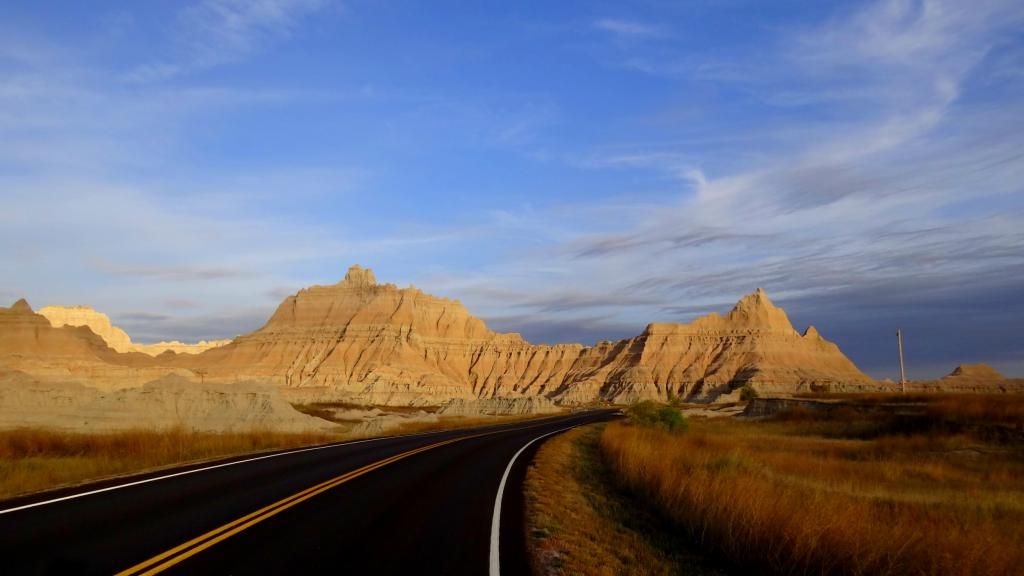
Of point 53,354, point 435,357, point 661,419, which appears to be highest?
point 435,357

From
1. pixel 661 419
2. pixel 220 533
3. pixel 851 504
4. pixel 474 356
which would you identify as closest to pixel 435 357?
pixel 474 356

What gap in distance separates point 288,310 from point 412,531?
522 ft

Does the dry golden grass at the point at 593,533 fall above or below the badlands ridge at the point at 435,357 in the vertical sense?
below

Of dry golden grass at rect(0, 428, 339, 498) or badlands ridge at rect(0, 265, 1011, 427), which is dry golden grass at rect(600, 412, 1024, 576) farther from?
badlands ridge at rect(0, 265, 1011, 427)

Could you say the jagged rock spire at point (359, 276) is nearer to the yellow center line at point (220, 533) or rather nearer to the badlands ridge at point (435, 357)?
the badlands ridge at point (435, 357)

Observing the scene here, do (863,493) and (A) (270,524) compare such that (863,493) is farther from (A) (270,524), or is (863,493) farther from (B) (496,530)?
(A) (270,524)

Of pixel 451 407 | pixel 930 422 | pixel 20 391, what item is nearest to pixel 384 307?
pixel 451 407

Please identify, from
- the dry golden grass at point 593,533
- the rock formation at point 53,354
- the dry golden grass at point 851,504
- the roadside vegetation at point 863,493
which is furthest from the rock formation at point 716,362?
the dry golden grass at point 593,533

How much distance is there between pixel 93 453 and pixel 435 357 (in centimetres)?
13570

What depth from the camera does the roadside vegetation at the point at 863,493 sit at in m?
7.64

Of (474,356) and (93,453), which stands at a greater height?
(474,356)

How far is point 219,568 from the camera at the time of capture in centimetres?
705

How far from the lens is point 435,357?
505 ft

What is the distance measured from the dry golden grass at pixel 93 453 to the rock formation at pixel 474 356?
93.3 m
